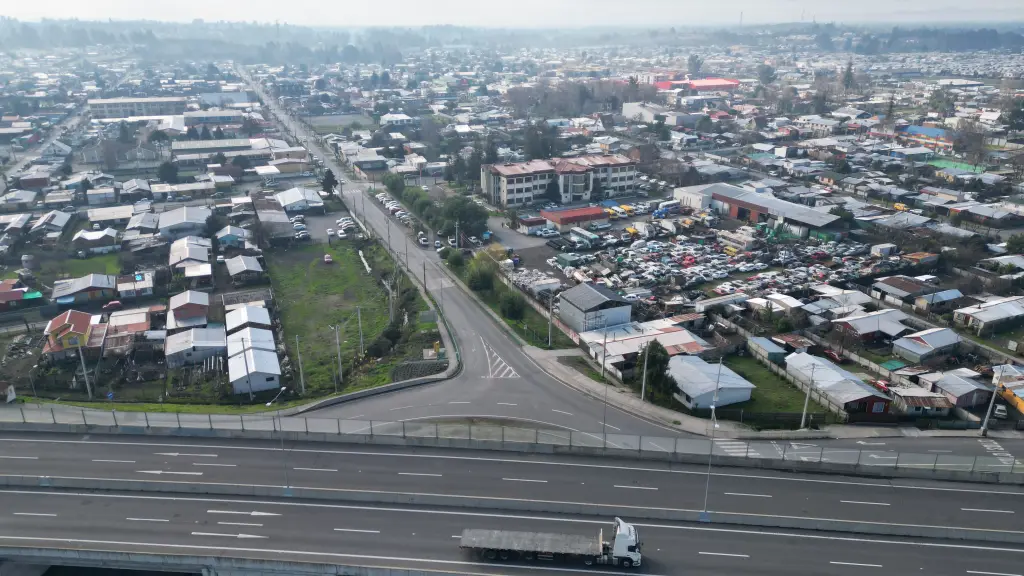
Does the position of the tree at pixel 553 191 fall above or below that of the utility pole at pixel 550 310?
above

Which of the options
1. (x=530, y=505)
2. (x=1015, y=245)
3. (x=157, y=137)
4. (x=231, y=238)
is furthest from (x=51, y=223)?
(x=1015, y=245)

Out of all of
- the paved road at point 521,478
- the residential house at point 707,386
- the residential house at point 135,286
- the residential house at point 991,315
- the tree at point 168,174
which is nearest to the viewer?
the paved road at point 521,478

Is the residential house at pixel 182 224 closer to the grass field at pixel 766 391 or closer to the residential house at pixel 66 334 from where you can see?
the residential house at pixel 66 334

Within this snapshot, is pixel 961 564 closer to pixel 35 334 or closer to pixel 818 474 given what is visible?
pixel 818 474

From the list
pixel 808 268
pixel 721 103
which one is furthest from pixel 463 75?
pixel 808 268

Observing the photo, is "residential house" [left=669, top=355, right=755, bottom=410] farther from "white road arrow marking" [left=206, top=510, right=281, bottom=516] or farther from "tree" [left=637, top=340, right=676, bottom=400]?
"white road arrow marking" [left=206, top=510, right=281, bottom=516]

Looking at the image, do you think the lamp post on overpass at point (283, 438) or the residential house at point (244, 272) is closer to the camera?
the lamp post on overpass at point (283, 438)

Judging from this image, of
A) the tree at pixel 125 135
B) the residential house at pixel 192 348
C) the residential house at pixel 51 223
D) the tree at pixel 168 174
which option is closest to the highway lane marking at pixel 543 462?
the residential house at pixel 192 348
